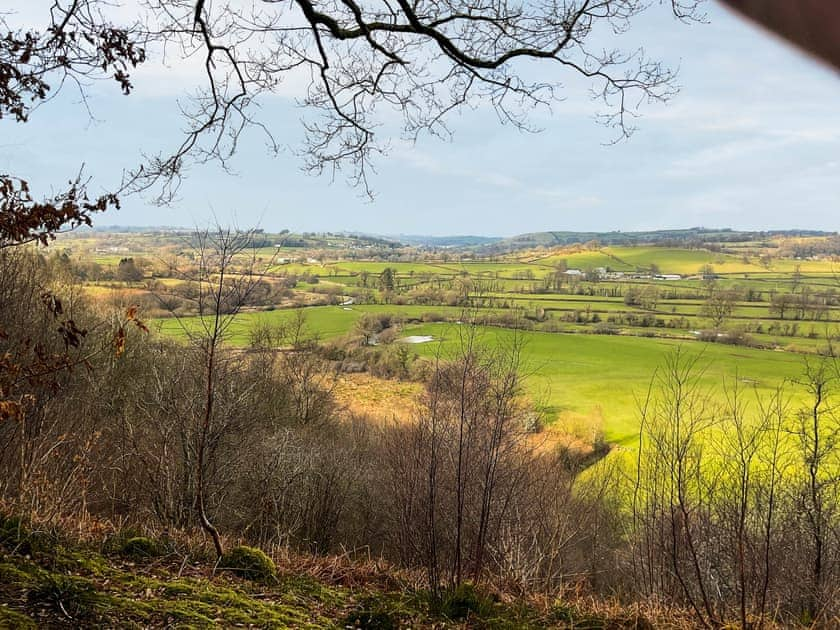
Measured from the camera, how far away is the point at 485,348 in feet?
26.4

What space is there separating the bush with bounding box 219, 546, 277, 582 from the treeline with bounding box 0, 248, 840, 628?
268 mm

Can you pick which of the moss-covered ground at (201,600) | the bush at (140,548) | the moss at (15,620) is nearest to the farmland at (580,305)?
the bush at (140,548)

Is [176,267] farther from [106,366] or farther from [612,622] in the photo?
[106,366]

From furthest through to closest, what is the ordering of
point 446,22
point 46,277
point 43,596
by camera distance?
point 46,277
point 446,22
point 43,596

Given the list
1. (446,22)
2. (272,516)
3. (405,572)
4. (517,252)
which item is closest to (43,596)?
(405,572)

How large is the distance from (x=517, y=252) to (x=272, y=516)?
64.2 metres

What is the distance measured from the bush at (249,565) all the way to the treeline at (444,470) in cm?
27

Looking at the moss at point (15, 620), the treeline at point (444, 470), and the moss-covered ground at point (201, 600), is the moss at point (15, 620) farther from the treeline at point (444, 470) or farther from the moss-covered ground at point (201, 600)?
the treeline at point (444, 470)

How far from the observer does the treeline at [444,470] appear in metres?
5.60

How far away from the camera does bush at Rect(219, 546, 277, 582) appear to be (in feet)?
14.6

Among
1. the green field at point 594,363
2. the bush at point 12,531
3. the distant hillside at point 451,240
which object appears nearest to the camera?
the bush at point 12,531

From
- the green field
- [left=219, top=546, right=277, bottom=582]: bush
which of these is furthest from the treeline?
the green field

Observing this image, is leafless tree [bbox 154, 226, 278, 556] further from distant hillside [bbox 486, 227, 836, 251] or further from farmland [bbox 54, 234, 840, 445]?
distant hillside [bbox 486, 227, 836, 251]

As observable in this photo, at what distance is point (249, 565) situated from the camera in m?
4.56
